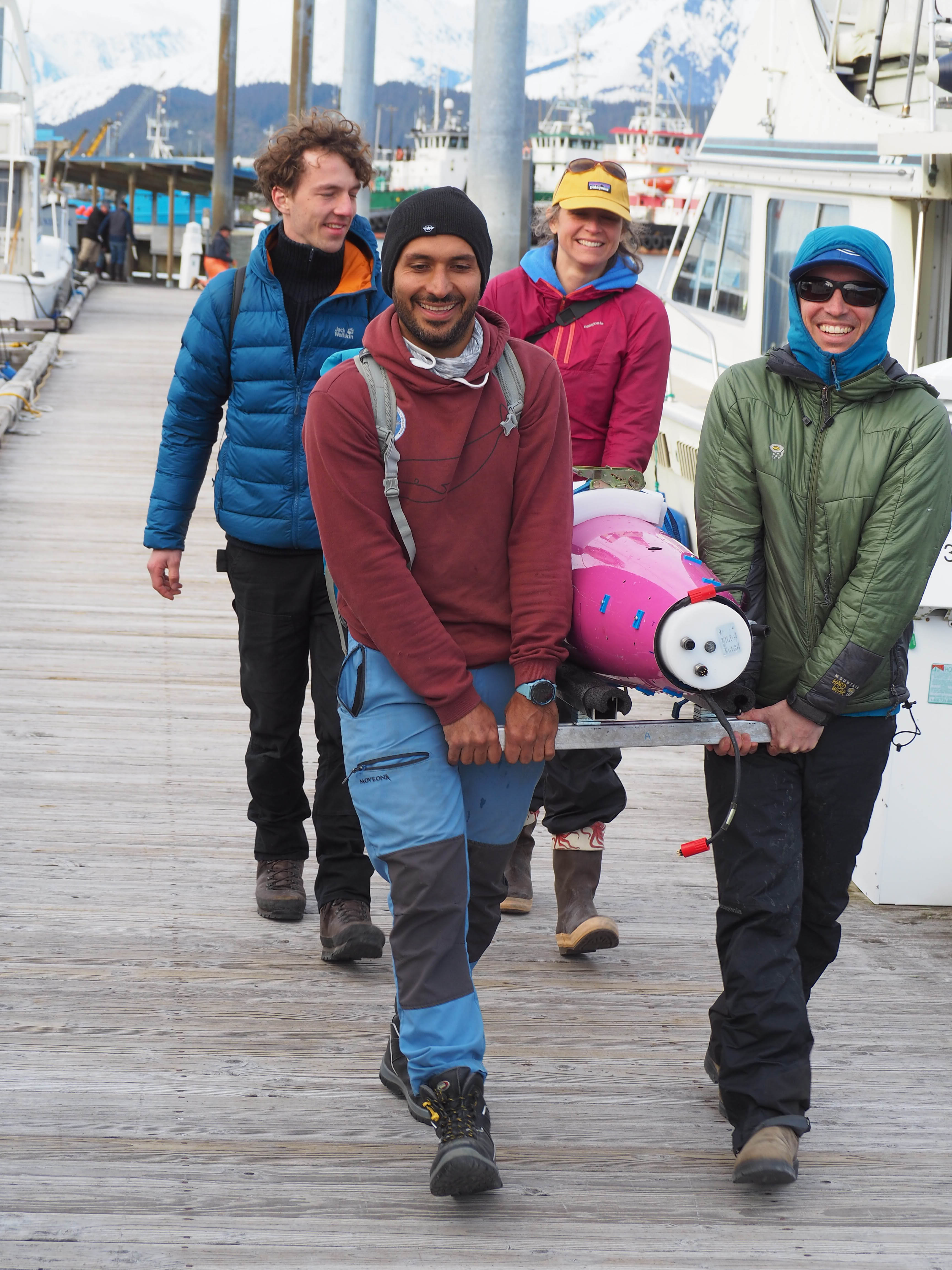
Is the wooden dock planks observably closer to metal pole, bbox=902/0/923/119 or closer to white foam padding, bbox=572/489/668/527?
white foam padding, bbox=572/489/668/527

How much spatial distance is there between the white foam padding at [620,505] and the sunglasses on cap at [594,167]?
1.38 metres

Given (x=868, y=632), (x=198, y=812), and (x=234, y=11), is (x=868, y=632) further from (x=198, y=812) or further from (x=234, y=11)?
(x=234, y=11)

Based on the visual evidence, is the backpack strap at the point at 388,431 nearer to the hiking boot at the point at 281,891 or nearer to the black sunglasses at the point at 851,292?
the black sunglasses at the point at 851,292

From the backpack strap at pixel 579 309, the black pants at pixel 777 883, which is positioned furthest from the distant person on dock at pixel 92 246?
the black pants at pixel 777 883

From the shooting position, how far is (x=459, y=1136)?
9.57 ft

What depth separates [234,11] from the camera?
33000mm

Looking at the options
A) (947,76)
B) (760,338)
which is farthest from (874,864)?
(760,338)

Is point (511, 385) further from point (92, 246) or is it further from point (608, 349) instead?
point (92, 246)

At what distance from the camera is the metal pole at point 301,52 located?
22.1 m

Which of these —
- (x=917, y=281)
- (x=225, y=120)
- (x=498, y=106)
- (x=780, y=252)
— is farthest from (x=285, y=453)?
(x=225, y=120)

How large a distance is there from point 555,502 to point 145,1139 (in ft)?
5.19

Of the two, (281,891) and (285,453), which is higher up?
(285,453)

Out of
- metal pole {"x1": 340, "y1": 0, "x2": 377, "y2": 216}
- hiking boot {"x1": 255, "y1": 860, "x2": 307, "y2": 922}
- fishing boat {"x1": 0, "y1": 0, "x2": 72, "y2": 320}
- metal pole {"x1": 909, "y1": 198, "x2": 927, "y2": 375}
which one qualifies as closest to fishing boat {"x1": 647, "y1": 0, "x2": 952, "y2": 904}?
metal pole {"x1": 909, "y1": 198, "x2": 927, "y2": 375}

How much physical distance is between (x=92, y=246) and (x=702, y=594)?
113ft
